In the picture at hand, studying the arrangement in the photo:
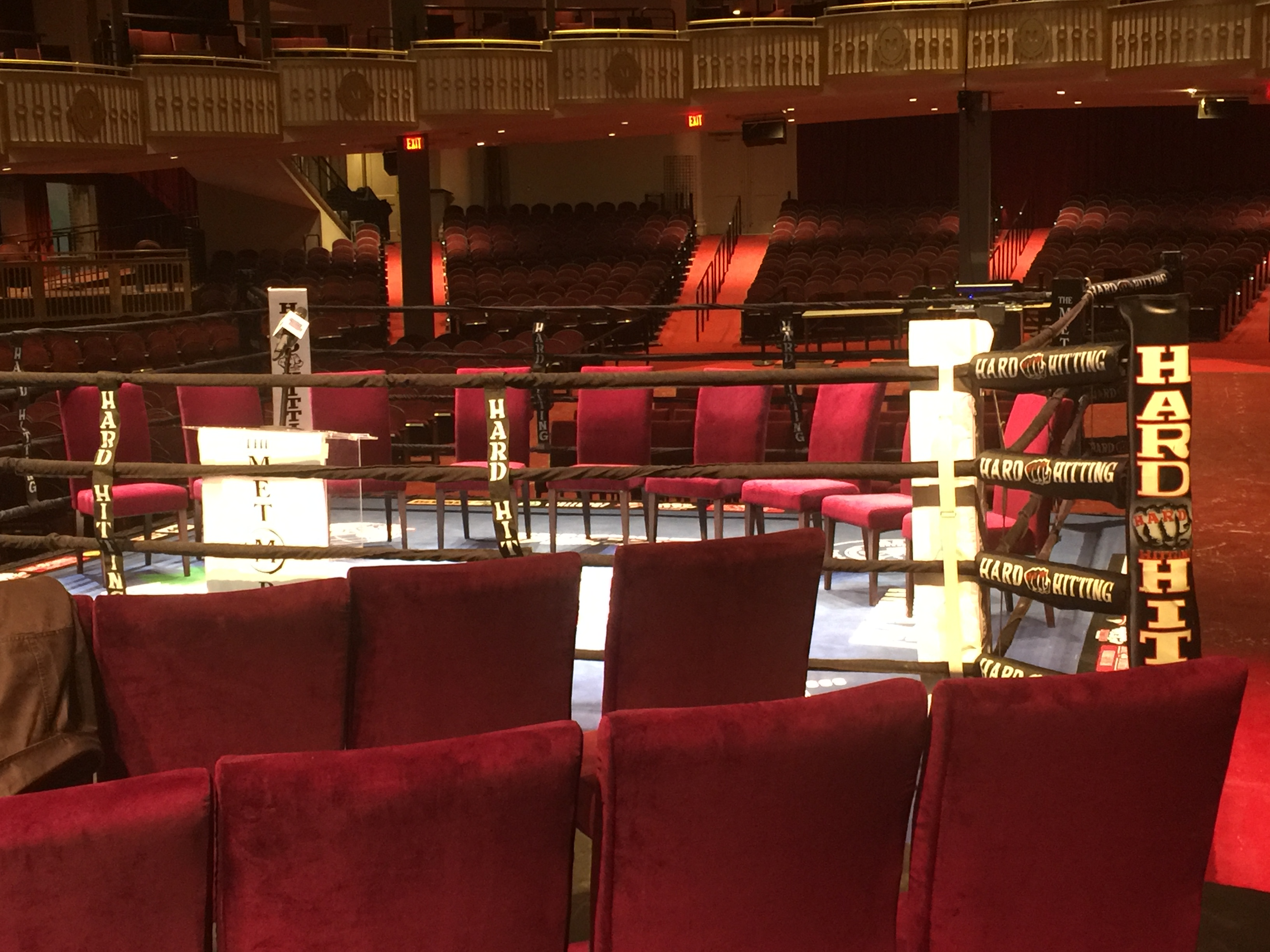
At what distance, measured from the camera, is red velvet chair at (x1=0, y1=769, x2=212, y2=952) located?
1155 mm

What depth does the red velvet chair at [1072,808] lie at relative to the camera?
4.59ft

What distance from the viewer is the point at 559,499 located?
6309 mm

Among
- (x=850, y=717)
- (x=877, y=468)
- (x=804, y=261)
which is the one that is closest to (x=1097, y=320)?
(x=877, y=468)

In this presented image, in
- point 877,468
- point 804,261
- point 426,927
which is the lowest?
point 426,927

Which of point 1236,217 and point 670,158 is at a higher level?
point 670,158

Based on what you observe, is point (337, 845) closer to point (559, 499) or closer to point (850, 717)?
point (850, 717)

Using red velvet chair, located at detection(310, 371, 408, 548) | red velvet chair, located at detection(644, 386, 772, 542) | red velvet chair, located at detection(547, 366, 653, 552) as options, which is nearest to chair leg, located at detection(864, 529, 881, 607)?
red velvet chair, located at detection(644, 386, 772, 542)

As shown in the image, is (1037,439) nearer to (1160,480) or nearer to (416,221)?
(1160,480)

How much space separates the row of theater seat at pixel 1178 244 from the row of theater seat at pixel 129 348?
26.6 ft

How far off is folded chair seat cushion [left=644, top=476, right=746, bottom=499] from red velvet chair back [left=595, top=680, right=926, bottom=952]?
345 cm

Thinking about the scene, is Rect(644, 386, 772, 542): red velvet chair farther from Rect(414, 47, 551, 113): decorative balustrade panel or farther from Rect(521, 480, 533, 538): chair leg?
Rect(414, 47, 551, 113): decorative balustrade panel

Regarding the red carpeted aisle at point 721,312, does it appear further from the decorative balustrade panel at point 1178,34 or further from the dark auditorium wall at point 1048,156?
the decorative balustrade panel at point 1178,34

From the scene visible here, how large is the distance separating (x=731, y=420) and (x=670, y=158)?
13828mm

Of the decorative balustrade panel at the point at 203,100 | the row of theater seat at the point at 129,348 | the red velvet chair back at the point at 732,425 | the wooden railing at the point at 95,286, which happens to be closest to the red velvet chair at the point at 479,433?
the red velvet chair back at the point at 732,425
